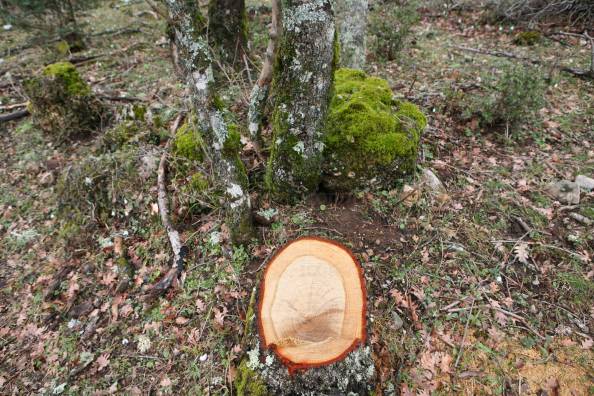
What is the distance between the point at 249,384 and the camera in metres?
2.48

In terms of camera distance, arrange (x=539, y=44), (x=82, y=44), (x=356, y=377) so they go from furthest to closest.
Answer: (x=82, y=44) → (x=539, y=44) → (x=356, y=377)

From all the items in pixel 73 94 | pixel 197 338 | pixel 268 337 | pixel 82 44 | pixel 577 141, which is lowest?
pixel 197 338

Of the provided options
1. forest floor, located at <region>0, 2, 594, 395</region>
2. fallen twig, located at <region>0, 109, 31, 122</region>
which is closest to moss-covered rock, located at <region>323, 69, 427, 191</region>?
forest floor, located at <region>0, 2, 594, 395</region>

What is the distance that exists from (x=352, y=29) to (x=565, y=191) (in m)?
4.61

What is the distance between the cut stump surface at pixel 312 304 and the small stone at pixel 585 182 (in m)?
3.80

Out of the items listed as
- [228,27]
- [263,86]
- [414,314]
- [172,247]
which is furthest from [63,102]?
[414,314]

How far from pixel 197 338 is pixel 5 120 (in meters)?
6.91

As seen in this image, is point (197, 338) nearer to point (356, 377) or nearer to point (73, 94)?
point (356, 377)

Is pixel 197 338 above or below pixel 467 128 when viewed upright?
below

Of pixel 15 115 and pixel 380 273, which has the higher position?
pixel 15 115

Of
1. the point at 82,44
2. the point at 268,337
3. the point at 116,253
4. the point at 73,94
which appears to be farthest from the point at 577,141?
the point at 82,44

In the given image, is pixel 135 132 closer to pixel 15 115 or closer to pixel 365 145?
pixel 15 115

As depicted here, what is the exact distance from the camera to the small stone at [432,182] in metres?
4.25

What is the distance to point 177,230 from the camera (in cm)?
415
